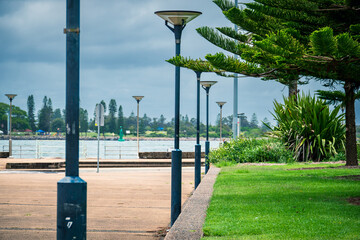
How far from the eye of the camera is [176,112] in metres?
7.27

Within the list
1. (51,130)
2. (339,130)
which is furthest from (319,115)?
(51,130)

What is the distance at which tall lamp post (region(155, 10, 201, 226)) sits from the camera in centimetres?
692

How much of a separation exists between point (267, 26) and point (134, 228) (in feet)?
17.4

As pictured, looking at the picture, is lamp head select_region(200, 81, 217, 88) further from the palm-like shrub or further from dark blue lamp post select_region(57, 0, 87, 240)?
dark blue lamp post select_region(57, 0, 87, 240)

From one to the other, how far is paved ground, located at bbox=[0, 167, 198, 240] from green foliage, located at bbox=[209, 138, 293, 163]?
21.2 ft

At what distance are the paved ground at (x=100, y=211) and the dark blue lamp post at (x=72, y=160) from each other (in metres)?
3.03

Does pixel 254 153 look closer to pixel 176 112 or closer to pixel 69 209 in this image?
pixel 176 112

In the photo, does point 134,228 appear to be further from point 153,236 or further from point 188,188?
point 188,188

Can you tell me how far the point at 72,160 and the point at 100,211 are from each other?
5.07m

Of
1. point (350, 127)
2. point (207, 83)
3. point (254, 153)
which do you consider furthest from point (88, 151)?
point (350, 127)

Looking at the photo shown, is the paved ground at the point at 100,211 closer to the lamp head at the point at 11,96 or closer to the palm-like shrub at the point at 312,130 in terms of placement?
the palm-like shrub at the point at 312,130

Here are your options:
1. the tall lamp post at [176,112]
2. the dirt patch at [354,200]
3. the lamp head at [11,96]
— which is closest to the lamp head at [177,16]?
the tall lamp post at [176,112]

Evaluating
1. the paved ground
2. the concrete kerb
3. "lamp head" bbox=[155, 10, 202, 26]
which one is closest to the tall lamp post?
"lamp head" bbox=[155, 10, 202, 26]

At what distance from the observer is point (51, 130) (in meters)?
85.2
